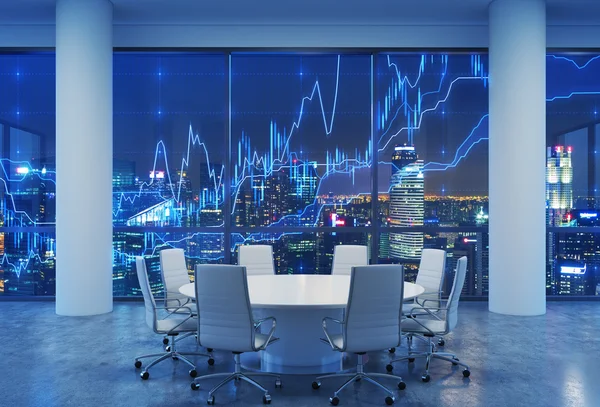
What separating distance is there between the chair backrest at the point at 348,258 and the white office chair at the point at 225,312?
2.68m

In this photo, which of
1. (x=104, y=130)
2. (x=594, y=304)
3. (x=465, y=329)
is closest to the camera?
(x=465, y=329)

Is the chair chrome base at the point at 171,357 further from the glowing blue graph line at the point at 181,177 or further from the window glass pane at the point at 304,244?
the glowing blue graph line at the point at 181,177

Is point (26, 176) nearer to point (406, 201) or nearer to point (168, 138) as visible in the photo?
point (168, 138)

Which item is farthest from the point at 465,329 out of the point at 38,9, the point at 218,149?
the point at 38,9

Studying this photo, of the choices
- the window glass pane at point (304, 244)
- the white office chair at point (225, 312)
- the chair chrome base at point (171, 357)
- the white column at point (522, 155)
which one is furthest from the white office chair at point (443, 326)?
the window glass pane at point (304, 244)

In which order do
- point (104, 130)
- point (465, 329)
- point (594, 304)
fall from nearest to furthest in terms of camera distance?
1. point (465, 329)
2. point (104, 130)
3. point (594, 304)

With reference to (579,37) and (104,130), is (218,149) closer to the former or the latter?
(104,130)

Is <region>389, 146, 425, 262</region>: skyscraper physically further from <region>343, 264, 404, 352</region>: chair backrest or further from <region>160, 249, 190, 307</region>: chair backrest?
<region>343, 264, 404, 352</region>: chair backrest

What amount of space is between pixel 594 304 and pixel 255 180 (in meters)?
5.50

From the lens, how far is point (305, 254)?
27.5 ft

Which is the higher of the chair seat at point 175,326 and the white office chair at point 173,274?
the white office chair at point 173,274

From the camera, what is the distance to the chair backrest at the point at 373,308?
12.7 ft
